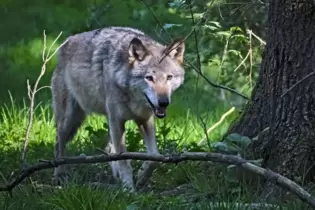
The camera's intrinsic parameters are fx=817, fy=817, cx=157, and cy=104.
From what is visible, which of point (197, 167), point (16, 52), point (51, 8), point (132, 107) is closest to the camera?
point (197, 167)

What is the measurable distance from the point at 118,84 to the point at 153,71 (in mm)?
381

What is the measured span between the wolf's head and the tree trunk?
1.19 m

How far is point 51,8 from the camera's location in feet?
50.4

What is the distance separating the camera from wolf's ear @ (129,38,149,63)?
707 cm

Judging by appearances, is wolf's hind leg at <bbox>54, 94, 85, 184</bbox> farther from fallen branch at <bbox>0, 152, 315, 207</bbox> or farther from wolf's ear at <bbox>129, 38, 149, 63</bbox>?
fallen branch at <bbox>0, 152, 315, 207</bbox>

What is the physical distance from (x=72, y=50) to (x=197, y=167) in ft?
7.04

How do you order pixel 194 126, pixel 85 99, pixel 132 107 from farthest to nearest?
pixel 194 126, pixel 85 99, pixel 132 107

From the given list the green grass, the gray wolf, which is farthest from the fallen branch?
the gray wolf

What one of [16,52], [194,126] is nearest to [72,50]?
[194,126]

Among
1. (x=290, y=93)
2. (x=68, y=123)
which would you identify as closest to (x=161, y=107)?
(x=290, y=93)

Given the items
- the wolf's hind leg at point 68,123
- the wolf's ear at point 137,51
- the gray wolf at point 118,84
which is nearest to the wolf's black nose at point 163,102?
the gray wolf at point 118,84

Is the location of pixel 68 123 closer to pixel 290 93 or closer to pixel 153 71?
pixel 153 71

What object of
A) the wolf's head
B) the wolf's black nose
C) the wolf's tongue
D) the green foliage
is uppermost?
the wolf's head

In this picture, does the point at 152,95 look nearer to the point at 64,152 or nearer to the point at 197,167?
the point at 197,167
